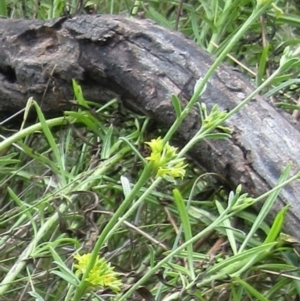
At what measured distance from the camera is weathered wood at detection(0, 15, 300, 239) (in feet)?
2.92

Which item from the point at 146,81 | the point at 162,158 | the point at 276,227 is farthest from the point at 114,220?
the point at 146,81

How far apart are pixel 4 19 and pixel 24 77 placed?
0.14 m

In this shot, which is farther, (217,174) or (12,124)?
(12,124)

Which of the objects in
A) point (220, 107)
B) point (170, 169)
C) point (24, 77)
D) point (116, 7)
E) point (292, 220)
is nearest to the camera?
point (170, 169)

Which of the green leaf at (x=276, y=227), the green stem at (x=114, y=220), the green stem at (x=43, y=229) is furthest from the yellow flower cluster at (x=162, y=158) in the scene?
the green stem at (x=43, y=229)

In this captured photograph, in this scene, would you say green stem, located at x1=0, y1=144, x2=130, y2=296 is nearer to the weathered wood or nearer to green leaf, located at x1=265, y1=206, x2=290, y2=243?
the weathered wood

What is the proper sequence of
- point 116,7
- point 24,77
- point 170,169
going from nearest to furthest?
point 170,169, point 24,77, point 116,7

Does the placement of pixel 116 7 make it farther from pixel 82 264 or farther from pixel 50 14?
pixel 82 264

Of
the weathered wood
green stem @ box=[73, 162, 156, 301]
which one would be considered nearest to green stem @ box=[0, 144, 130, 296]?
the weathered wood

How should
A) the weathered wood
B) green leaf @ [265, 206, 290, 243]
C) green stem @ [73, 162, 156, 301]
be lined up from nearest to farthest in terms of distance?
green stem @ [73, 162, 156, 301] < green leaf @ [265, 206, 290, 243] < the weathered wood

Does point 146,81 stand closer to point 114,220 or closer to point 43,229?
point 43,229

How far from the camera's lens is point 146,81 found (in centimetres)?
100

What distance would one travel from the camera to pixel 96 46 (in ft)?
3.42

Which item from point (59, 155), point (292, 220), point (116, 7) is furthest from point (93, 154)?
point (116, 7)
